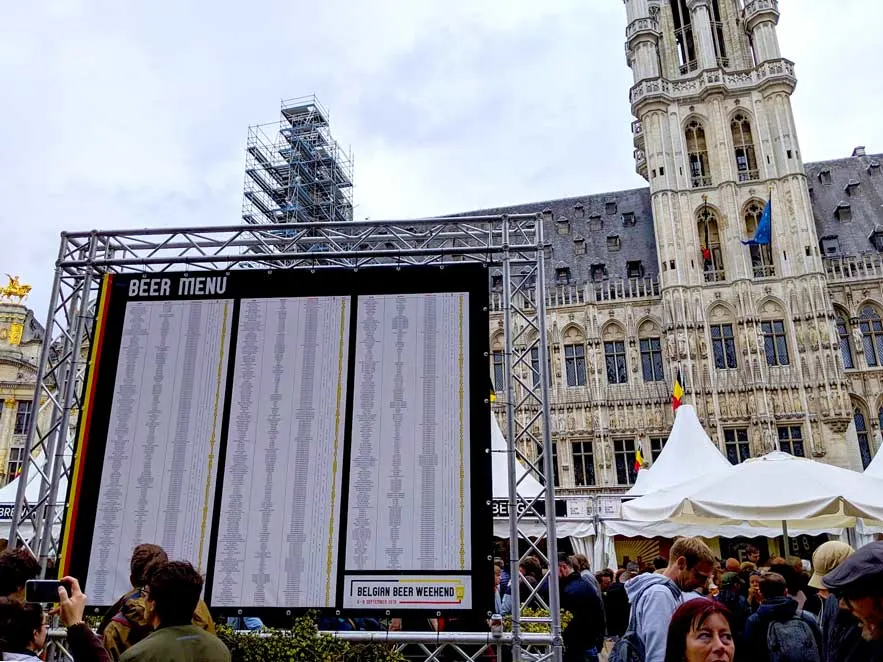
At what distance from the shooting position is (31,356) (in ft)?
101

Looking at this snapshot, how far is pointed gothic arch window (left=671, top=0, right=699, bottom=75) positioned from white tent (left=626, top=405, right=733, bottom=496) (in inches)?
815

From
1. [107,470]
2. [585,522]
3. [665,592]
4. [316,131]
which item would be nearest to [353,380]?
[107,470]

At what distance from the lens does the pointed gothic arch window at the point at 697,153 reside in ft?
86.5

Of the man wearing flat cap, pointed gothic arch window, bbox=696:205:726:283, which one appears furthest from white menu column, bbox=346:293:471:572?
pointed gothic arch window, bbox=696:205:726:283

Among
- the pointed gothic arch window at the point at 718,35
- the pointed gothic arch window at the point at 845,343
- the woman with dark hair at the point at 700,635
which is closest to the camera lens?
the woman with dark hair at the point at 700,635

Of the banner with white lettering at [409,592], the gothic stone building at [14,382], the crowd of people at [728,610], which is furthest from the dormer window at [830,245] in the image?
the gothic stone building at [14,382]

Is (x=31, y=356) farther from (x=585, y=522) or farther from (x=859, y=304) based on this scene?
(x=859, y=304)

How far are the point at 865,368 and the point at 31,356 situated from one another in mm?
37721

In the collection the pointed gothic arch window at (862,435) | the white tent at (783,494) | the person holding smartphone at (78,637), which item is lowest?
the person holding smartphone at (78,637)

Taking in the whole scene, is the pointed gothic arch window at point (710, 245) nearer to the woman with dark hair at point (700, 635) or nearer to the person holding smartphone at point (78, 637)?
the woman with dark hair at point (700, 635)

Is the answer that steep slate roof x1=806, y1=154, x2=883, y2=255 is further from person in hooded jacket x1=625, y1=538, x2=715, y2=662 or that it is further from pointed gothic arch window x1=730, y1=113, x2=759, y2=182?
person in hooded jacket x1=625, y1=538, x2=715, y2=662

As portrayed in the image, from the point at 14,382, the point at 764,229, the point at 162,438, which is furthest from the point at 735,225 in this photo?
the point at 14,382

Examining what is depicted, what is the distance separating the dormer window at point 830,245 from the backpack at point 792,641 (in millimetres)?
26033

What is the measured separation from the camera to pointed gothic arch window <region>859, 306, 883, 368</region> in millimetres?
23609
